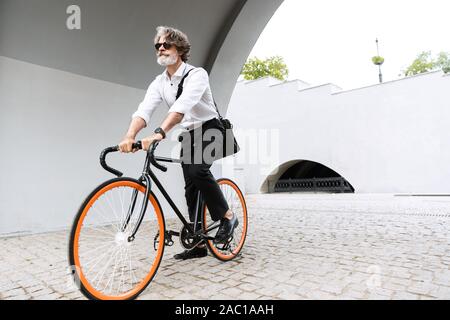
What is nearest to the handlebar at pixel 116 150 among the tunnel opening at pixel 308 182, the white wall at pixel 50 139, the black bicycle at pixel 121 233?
the black bicycle at pixel 121 233

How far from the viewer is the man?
2.21m

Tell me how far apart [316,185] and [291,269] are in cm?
1593

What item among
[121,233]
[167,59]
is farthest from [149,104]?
[121,233]

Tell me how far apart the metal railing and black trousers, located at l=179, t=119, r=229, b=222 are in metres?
15.6

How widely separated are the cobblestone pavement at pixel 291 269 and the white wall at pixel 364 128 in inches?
474

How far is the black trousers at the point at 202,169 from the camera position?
98.3 inches

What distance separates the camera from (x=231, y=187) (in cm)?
Result: 321

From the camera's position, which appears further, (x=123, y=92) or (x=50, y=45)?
(x=123, y=92)

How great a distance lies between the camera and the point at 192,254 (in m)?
2.91
